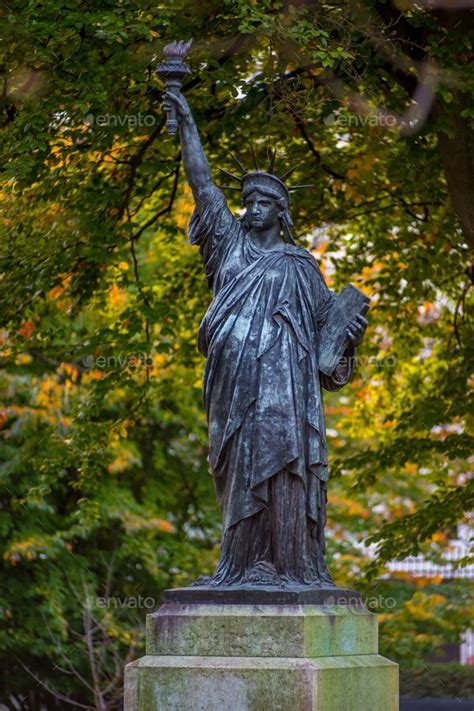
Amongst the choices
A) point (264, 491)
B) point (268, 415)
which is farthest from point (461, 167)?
point (264, 491)

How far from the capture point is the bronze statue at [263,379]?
8805mm

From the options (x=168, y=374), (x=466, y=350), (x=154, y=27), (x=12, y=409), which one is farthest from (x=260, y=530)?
(x=12, y=409)

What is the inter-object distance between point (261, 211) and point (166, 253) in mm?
9231

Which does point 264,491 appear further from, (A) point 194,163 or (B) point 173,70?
(B) point 173,70

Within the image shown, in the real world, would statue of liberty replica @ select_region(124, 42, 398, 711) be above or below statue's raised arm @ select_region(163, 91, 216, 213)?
below

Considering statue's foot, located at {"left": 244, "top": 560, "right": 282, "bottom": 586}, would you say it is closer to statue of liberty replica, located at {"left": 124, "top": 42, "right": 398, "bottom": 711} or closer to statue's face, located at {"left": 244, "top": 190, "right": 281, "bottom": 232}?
statue of liberty replica, located at {"left": 124, "top": 42, "right": 398, "bottom": 711}

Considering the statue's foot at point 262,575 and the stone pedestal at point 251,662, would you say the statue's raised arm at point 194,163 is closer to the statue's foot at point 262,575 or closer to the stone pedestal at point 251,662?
the statue's foot at point 262,575

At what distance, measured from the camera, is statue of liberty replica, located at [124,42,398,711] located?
834 cm

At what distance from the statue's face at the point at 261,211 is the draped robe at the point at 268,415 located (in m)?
0.19

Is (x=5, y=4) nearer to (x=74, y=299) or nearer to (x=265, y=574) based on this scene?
(x=74, y=299)

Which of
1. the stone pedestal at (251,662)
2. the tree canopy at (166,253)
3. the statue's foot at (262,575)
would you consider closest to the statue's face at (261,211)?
the statue's foot at (262,575)

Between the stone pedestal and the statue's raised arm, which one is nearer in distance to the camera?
the stone pedestal

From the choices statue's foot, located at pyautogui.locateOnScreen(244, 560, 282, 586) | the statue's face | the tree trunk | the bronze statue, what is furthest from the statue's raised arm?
the tree trunk

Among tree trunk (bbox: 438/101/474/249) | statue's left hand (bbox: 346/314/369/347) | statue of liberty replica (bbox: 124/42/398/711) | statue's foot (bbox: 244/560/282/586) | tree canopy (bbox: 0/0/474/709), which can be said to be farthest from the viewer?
tree trunk (bbox: 438/101/474/249)
